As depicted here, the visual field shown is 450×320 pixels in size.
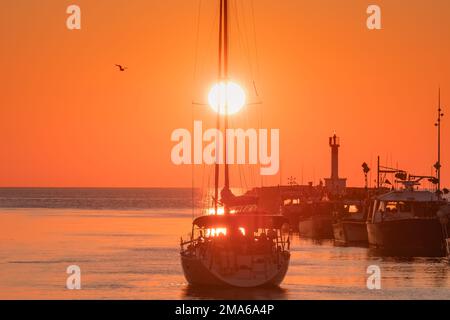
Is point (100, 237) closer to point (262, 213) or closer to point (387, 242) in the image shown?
point (387, 242)

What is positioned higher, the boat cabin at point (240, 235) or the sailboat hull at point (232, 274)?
the boat cabin at point (240, 235)

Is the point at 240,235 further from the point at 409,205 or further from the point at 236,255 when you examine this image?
the point at 409,205

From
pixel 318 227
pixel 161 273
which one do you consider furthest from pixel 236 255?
pixel 318 227

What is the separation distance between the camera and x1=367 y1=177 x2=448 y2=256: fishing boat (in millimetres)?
86062

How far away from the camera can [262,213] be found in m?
59.3

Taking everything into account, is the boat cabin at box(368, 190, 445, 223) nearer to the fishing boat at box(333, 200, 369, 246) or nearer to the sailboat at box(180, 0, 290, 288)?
the fishing boat at box(333, 200, 369, 246)

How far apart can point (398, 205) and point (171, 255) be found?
60.5 ft

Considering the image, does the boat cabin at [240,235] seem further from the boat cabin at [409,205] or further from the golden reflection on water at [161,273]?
the boat cabin at [409,205]

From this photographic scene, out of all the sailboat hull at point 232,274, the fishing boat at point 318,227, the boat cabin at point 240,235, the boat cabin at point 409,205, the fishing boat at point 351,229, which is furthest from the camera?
the fishing boat at point 318,227

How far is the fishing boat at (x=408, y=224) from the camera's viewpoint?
86.1 meters

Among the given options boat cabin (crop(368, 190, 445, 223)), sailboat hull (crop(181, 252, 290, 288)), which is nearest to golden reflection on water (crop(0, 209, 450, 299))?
sailboat hull (crop(181, 252, 290, 288))

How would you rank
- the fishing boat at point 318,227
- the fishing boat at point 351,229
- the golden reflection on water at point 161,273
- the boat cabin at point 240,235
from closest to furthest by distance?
the boat cabin at point 240,235 < the golden reflection on water at point 161,273 < the fishing boat at point 351,229 < the fishing boat at point 318,227

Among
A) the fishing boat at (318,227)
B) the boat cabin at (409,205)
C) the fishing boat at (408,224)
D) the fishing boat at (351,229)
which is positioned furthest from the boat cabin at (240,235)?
the fishing boat at (318,227)
